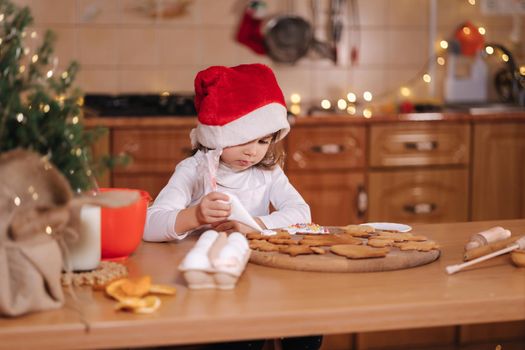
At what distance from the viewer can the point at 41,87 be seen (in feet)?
3.98

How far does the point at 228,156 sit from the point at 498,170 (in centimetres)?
227

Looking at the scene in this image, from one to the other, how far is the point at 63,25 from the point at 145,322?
10.2 feet

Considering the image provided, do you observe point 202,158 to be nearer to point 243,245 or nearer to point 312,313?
point 243,245

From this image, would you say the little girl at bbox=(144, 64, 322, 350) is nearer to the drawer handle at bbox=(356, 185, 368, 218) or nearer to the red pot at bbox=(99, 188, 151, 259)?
the red pot at bbox=(99, 188, 151, 259)

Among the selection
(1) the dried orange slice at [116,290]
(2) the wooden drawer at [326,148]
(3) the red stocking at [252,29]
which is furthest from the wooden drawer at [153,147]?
(1) the dried orange slice at [116,290]

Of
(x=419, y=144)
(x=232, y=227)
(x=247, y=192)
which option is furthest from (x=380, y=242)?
(x=419, y=144)

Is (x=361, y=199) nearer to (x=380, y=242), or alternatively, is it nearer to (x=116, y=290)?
(x=380, y=242)

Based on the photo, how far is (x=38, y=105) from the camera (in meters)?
1.22

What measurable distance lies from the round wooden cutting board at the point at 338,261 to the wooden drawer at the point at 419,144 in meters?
2.32

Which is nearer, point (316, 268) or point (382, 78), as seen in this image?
point (316, 268)

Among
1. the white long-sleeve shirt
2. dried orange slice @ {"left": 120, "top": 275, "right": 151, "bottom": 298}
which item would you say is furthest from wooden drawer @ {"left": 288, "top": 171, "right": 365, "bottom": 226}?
dried orange slice @ {"left": 120, "top": 275, "right": 151, "bottom": 298}

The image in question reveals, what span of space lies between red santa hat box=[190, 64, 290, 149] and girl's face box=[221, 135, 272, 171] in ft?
0.13

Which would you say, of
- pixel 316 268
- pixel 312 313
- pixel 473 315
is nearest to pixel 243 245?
pixel 316 268

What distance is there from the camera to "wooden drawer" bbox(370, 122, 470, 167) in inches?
148
